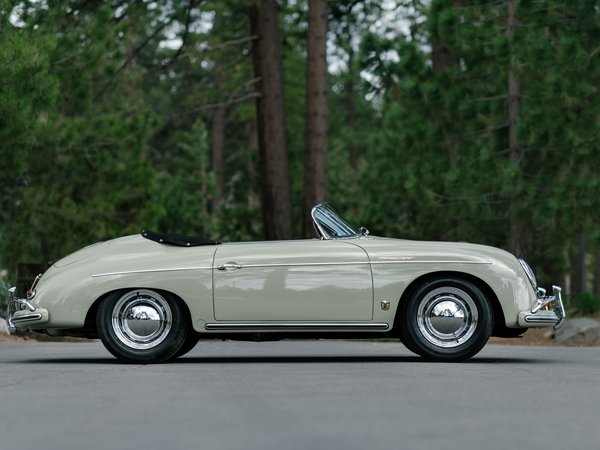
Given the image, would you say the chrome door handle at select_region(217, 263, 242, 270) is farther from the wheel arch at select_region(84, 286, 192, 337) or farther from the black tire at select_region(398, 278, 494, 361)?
the black tire at select_region(398, 278, 494, 361)

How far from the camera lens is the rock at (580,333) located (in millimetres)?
17828

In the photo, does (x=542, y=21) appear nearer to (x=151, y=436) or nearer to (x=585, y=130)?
(x=585, y=130)

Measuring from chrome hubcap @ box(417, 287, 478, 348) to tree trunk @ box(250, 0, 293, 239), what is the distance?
14.4 meters

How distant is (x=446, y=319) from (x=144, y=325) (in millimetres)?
2643

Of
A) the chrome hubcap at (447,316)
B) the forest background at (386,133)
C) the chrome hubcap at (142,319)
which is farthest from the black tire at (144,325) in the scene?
the forest background at (386,133)

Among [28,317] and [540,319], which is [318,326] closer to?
[540,319]

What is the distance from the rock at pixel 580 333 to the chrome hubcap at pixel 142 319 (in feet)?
27.1

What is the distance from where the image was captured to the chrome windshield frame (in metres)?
11.7

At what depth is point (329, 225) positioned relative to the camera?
11797 mm

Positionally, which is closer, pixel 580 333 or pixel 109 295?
pixel 109 295

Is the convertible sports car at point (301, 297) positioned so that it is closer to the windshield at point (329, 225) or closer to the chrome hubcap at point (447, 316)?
the chrome hubcap at point (447, 316)

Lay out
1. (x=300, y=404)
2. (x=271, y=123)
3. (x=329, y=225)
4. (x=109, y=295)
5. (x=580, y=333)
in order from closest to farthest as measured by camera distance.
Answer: (x=300, y=404) < (x=109, y=295) < (x=329, y=225) < (x=580, y=333) < (x=271, y=123)

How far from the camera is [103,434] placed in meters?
6.90

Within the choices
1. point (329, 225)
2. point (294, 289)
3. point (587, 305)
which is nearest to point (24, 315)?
point (294, 289)
